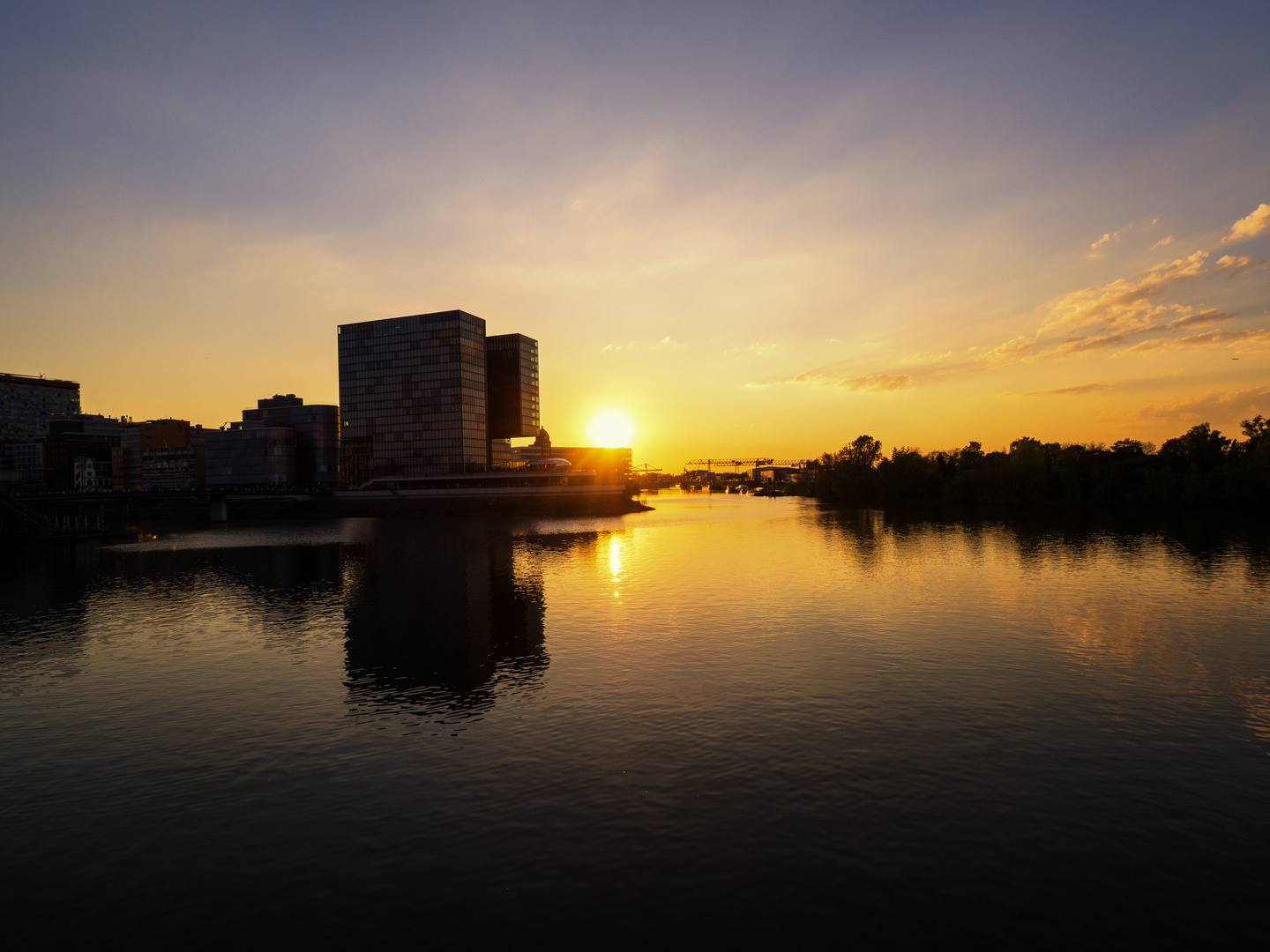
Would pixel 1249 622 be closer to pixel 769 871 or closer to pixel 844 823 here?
pixel 844 823

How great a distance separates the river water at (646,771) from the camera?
632 inches

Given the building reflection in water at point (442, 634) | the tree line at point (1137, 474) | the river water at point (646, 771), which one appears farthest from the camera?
the tree line at point (1137, 474)

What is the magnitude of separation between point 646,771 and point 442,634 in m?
26.3

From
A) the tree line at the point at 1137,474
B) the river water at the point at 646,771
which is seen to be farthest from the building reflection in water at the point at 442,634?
the tree line at the point at 1137,474

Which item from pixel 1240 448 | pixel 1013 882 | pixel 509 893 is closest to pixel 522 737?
pixel 509 893

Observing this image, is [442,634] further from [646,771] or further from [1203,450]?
[1203,450]

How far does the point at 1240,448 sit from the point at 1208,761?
7092 inches

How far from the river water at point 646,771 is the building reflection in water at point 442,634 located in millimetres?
399

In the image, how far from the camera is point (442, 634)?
45875 millimetres

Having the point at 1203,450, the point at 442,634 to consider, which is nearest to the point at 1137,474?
the point at 1203,450

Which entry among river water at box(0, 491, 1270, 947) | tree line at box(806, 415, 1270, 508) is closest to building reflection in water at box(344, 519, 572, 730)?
river water at box(0, 491, 1270, 947)

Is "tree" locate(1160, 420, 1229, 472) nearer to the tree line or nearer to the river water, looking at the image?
the tree line

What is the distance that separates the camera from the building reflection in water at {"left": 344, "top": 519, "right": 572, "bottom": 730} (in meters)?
32.4

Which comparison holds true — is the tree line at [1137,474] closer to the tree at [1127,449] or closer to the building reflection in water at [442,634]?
the tree at [1127,449]
